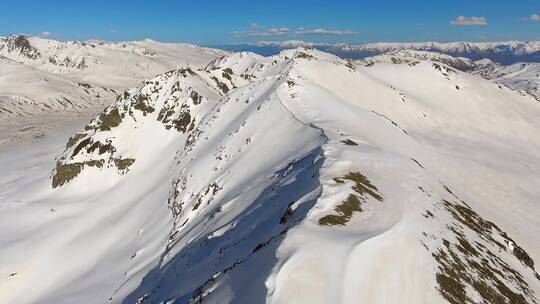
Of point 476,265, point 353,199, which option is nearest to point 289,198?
point 353,199

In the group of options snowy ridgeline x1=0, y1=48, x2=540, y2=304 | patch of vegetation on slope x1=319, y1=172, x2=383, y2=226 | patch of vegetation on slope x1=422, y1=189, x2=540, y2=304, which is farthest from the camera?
patch of vegetation on slope x1=319, y1=172, x2=383, y2=226

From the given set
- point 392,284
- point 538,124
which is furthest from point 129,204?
point 538,124

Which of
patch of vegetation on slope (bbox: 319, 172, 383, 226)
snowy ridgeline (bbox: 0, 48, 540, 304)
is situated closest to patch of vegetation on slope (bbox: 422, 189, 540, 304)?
snowy ridgeline (bbox: 0, 48, 540, 304)

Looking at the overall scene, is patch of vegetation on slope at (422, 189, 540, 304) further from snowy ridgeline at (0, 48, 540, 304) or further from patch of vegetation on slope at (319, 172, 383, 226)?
patch of vegetation on slope at (319, 172, 383, 226)

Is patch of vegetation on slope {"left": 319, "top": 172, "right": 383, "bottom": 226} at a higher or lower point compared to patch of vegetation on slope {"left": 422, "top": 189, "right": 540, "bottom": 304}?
higher

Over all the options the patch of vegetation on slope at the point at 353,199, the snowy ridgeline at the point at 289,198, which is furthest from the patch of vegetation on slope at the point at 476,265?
the patch of vegetation on slope at the point at 353,199

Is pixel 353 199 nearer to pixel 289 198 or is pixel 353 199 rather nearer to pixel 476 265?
pixel 289 198

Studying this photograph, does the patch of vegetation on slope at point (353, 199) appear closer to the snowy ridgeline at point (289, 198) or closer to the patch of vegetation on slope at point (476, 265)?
the snowy ridgeline at point (289, 198)

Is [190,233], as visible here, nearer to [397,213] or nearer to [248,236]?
[248,236]
